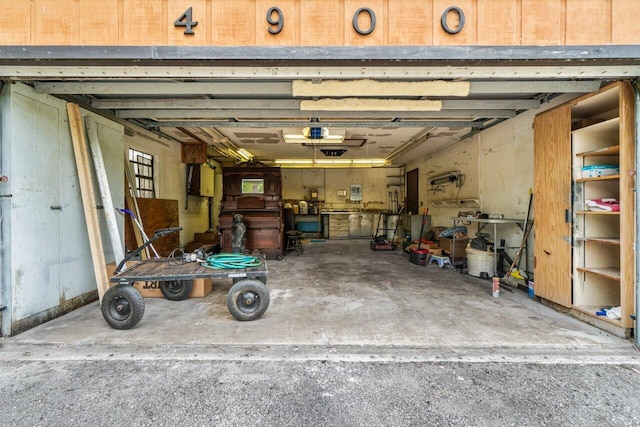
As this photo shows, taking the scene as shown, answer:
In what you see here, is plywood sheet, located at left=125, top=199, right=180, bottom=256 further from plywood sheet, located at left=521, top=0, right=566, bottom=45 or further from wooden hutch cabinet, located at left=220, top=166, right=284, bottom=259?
plywood sheet, located at left=521, top=0, right=566, bottom=45

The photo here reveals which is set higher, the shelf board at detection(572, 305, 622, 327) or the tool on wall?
the tool on wall

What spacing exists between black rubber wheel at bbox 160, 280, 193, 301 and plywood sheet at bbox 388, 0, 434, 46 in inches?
143

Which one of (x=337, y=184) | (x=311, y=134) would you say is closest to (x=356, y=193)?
(x=337, y=184)

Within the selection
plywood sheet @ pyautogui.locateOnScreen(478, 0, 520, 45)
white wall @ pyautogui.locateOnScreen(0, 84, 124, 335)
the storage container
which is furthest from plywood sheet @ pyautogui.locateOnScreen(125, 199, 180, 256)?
the storage container

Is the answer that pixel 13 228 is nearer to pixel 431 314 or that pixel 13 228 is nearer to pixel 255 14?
Result: pixel 255 14

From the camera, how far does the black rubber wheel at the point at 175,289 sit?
139 inches

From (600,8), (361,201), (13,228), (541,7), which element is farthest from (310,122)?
(361,201)

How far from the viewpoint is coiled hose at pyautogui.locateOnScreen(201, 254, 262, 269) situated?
2996 mm

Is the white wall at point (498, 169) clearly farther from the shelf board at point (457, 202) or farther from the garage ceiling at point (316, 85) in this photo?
the garage ceiling at point (316, 85)

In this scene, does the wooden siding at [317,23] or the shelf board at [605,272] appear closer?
the wooden siding at [317,23]

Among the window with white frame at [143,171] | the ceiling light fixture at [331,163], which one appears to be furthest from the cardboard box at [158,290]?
the ceiling light fixture at [331,163]

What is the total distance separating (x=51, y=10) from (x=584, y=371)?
501 centimetres

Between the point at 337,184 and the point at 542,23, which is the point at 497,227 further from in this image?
the point at 337,184

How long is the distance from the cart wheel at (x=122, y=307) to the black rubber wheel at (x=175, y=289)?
84 centimetres
